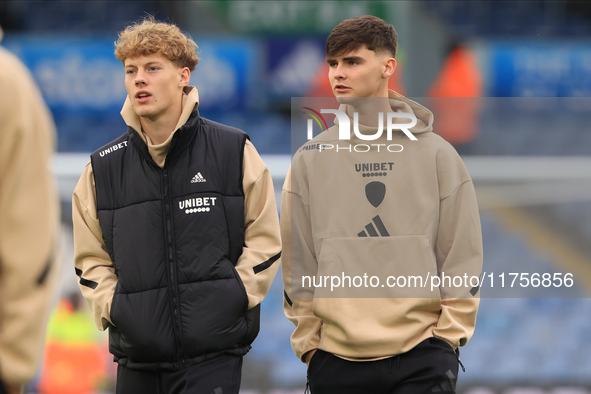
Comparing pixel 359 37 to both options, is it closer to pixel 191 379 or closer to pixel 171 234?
pixel 171 234

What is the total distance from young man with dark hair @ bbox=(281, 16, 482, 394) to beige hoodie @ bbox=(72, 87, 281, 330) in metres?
0.07

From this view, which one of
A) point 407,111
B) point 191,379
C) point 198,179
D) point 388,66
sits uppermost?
point 388,66

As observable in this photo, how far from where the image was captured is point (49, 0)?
7219 mm

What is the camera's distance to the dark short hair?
1885 millimetres

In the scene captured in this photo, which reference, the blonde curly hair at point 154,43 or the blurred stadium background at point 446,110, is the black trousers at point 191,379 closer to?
the blonde curly hair at point 154,43

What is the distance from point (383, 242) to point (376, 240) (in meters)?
0.02

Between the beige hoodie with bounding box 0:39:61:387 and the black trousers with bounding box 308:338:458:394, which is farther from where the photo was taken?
the black trousers with bounding box 308:338:458:394

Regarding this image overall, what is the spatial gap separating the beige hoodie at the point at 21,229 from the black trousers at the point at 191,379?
30.3 inches

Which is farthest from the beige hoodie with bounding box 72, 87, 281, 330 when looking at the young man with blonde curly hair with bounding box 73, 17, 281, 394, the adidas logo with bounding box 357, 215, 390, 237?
the adidas logo with bounding box 357, 215, 390, 237

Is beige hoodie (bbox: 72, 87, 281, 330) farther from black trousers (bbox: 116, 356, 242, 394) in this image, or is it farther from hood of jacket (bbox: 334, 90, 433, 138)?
hood of jacket (bbox: 334, 90, 433, 138)

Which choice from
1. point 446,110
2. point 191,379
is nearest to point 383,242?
point 191,379

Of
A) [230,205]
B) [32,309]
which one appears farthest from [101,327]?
[32,309]

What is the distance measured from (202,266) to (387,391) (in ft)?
1.88

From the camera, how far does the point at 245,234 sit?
6.44 feet
